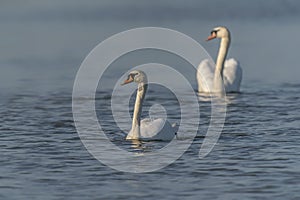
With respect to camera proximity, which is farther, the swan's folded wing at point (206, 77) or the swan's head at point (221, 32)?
the swan's head at point (221, 32)

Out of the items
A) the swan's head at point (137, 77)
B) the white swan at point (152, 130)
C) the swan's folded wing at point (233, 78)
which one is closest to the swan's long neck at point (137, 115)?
the white swan at point (152, 130)

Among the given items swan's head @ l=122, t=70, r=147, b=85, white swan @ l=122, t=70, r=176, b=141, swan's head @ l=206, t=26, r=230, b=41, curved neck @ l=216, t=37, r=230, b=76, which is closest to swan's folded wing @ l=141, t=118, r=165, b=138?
white swan @ l=122, t=70, r=176, b=141

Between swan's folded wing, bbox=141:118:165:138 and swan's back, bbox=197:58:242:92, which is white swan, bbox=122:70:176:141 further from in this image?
swan's back, bbox=197:58:242:92

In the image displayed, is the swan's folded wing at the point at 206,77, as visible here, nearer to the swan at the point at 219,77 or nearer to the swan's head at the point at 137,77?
the swan at the point at 219,77

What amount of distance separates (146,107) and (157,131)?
4.95 meters

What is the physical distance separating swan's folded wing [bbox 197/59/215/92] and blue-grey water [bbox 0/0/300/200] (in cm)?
83

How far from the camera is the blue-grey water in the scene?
12953mm

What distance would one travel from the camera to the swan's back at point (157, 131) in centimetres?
1617

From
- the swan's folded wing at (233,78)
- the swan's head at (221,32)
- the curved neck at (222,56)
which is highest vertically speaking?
the swan's head at (221,32)

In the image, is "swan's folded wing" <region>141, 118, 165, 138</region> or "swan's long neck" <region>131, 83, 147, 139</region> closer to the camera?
"swan's folded wing" <region>141, 118, 165, 138</region>

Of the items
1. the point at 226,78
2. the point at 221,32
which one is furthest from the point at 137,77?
the point at 221,32

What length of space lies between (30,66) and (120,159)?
1371 centimetres

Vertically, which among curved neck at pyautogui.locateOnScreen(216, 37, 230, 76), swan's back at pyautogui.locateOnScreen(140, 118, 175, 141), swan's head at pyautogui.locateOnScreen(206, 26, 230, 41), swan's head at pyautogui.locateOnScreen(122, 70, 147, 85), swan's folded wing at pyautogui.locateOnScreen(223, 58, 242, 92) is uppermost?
swan's head at pyautogui.locateOnScreen(206, 26, 230, 41)

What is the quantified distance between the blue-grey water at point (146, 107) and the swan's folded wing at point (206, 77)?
831 mm
